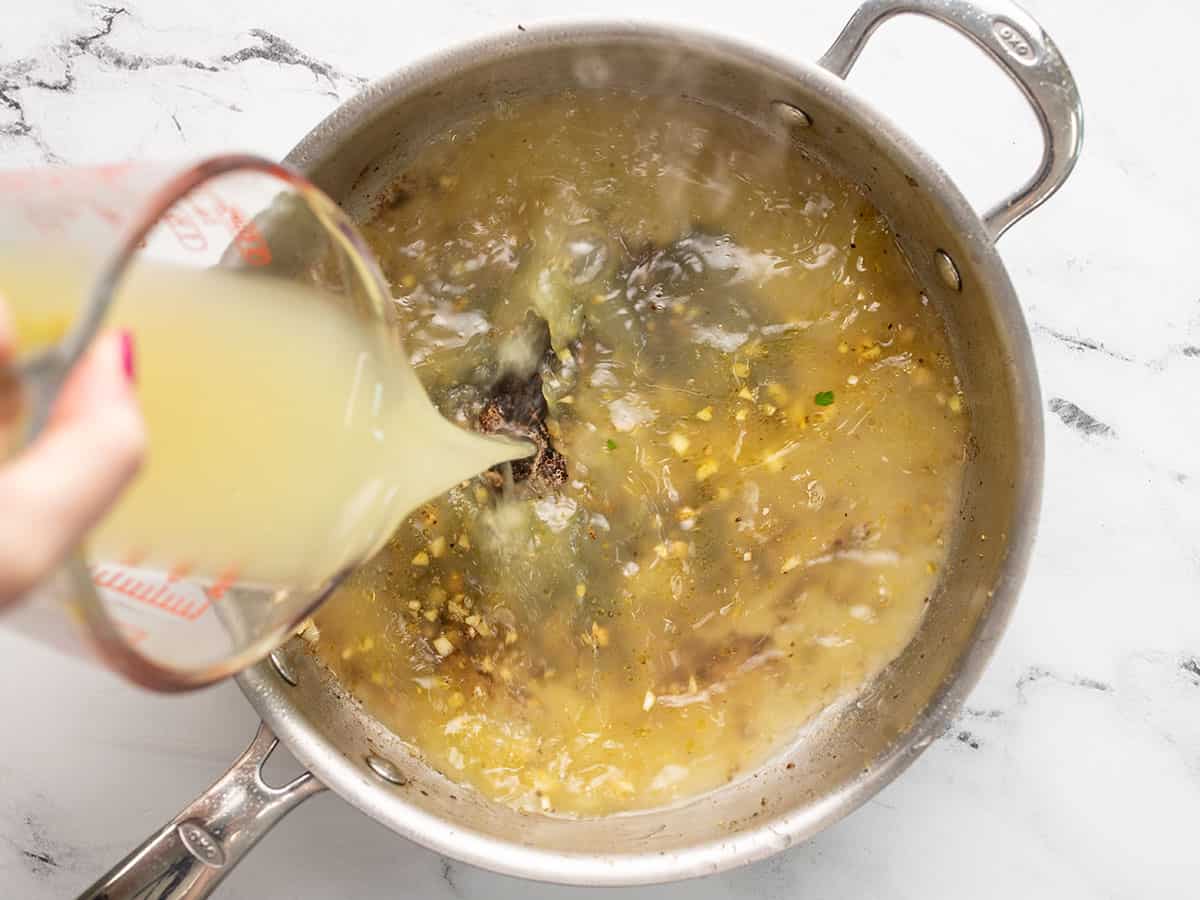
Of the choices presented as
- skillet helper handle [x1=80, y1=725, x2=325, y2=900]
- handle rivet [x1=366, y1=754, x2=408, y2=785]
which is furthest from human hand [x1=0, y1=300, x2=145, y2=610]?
handle rivet [x1=366, y1=754, x2=408, y2=785]

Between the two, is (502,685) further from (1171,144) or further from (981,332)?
(1171,144)

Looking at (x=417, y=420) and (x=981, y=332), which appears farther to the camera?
(x=981, y=332)

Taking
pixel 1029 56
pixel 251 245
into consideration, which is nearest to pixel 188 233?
pixel 251 245

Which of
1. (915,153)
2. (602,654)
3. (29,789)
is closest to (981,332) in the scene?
(915,153)

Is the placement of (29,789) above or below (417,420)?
below

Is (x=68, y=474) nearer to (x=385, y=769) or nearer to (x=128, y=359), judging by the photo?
(x=128, y=359)

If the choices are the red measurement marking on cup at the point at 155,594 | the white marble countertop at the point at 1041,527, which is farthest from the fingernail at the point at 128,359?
the white marble countertop at the point at 1041,527
